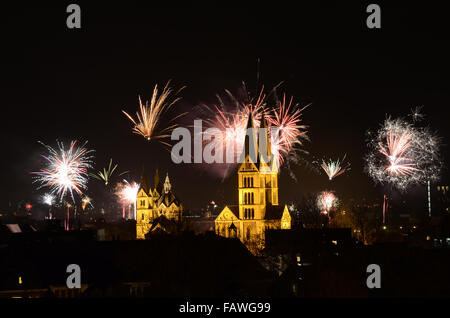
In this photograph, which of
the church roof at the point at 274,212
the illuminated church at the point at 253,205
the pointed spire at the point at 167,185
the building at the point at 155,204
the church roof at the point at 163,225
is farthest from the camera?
the pointed spire at the point at 167,185

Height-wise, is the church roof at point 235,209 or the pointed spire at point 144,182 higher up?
the pointed spire at point 144,182

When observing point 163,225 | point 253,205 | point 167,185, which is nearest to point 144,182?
point 167,185

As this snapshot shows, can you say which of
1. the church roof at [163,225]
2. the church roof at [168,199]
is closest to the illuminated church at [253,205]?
the church roof at [163,225]

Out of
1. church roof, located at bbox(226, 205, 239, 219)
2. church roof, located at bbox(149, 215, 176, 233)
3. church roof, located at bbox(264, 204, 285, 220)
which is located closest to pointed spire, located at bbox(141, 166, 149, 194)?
church roof, located at bbox(149, 215, 176, 233)

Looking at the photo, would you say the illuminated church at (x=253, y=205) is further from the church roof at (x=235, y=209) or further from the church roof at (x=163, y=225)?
the church roof at (x=163, y=225)

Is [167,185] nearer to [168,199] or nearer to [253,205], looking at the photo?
[168,199]

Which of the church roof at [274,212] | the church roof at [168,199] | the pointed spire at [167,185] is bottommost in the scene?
the church roof at [274,212]
